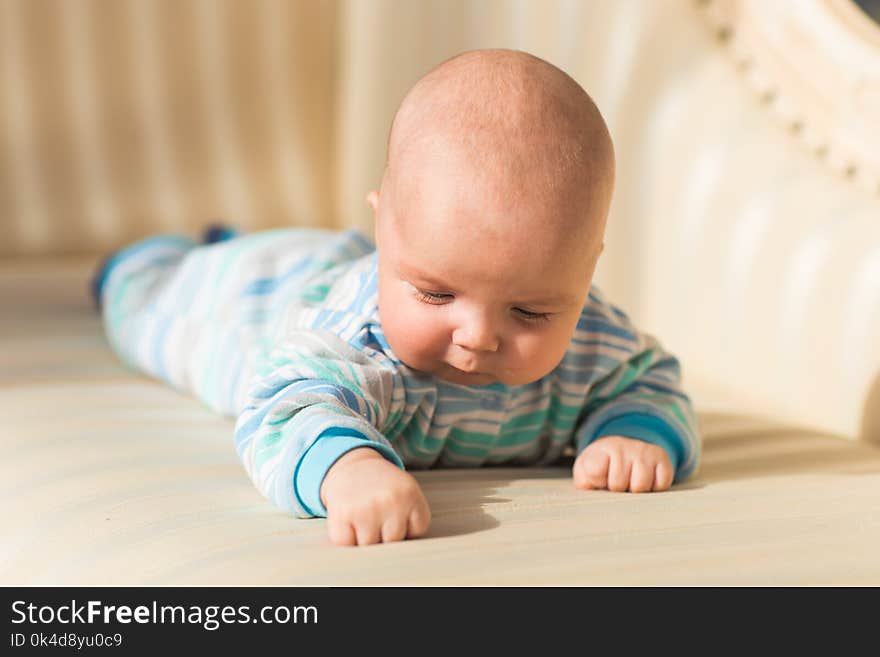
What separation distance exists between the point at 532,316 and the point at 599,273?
2.96ft

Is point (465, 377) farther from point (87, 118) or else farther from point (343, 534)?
point (87, 118)

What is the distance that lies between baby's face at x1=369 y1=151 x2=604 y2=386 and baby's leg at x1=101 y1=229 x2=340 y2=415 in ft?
1.19

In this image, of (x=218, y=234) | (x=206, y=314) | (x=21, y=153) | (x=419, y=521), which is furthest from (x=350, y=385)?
(x=21, y=153)

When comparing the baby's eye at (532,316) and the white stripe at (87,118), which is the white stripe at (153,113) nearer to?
the white stripe at (87,118)

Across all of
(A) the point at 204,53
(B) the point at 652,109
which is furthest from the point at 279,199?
(B) the point at 652,109

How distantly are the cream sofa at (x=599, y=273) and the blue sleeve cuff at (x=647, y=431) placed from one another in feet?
0.13

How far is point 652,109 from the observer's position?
1779 mm

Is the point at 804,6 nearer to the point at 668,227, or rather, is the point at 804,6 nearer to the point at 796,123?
the point at 796,123

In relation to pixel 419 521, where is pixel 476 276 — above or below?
above

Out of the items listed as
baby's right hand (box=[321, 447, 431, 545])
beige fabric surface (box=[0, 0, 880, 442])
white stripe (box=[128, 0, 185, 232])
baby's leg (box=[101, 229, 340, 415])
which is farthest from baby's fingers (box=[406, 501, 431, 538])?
white stripe (box=[128, 0, 185, 232])

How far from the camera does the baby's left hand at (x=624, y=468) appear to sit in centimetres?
106

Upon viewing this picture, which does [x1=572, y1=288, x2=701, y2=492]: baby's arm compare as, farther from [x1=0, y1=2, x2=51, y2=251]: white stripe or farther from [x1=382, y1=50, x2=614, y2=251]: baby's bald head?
[x1=0, y1=2, x2=51, y2=251]: white stripe

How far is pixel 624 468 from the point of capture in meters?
1.06

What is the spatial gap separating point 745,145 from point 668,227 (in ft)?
0.52
